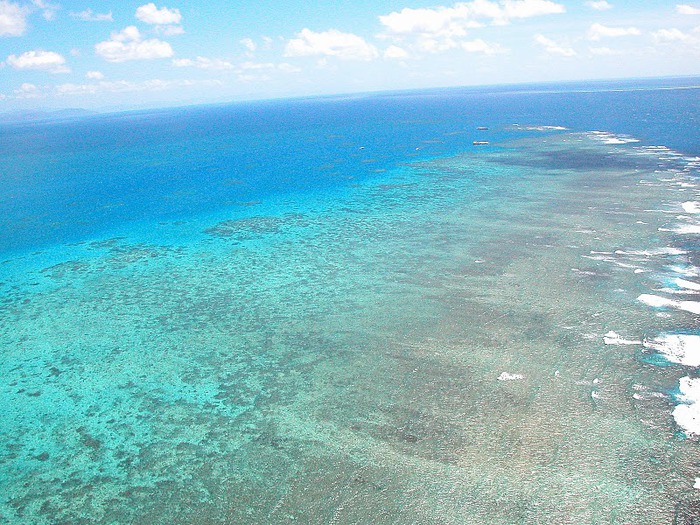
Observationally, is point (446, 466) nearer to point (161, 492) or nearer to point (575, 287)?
point (161, 492)

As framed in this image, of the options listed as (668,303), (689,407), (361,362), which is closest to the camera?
(689,407)

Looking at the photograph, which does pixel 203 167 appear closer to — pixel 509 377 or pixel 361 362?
pixel 361 362

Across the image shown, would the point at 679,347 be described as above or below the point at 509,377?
above

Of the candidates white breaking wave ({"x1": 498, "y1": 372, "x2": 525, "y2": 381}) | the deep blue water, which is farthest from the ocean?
the deep blue water

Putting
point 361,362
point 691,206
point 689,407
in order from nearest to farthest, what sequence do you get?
point 689,407 → point 361,362 → point 691,206

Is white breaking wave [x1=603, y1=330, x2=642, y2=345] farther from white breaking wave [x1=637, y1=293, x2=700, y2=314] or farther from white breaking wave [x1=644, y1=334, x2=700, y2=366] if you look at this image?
white breaking wave [x1=637, y1=293, x2=700, y2=314]

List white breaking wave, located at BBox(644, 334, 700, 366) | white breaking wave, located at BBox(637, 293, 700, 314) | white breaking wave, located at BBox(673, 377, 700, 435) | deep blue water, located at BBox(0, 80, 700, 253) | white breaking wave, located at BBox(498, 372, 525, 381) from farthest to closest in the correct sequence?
deep blue water, located at BBox(0, 80, 700, 253) → white breaking wave, located at BBox(637, 293, 700, 314) → white breaking wave, located at BBox(644, 334, 700, 366) → white breaking wave, located at BBox(498, 372, 525, 381) → white breaking wave, located at BBox(673, 377, 700, 435)

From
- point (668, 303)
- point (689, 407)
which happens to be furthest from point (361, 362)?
point (668, 303)

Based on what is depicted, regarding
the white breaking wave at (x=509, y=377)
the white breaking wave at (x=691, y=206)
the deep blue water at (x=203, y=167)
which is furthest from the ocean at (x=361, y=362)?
the deep blue water at (x=203, y=167)
